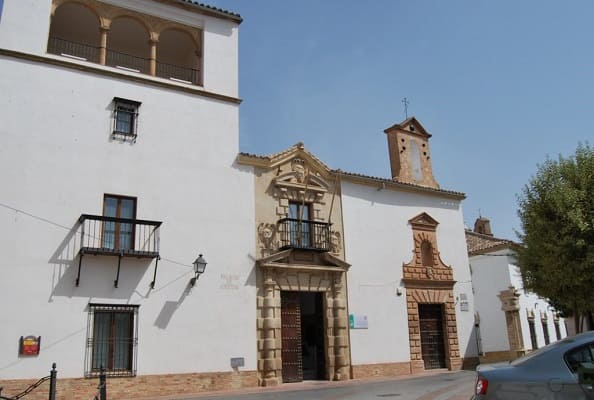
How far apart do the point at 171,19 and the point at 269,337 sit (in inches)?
410

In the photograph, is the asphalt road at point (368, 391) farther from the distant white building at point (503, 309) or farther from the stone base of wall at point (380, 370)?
the distant white building at point (503, 309)

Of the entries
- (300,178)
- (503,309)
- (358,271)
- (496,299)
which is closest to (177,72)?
(300,178)

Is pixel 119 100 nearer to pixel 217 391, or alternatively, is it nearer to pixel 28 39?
pixel 28 39

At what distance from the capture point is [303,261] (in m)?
17.5

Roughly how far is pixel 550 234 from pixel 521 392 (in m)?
8.51

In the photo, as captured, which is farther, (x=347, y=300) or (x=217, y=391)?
(x=347, y=300)

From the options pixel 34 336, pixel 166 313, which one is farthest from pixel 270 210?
pixel 34 336

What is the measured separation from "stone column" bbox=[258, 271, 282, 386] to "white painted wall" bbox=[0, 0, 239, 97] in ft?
21.3

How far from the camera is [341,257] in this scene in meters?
18.6

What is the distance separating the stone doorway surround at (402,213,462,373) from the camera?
19.7m

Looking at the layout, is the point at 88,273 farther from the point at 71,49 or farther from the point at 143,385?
the point at 71,49

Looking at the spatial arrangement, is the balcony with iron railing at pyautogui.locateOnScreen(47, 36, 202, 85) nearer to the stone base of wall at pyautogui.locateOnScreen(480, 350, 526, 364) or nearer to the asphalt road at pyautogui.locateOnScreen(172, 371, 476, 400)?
the asphalt road at pyautogui.locateOnScreen(172, 371, 476, 400)

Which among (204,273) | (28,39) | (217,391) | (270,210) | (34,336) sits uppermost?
(28,39)

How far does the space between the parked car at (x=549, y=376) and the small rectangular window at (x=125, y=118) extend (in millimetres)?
12356
